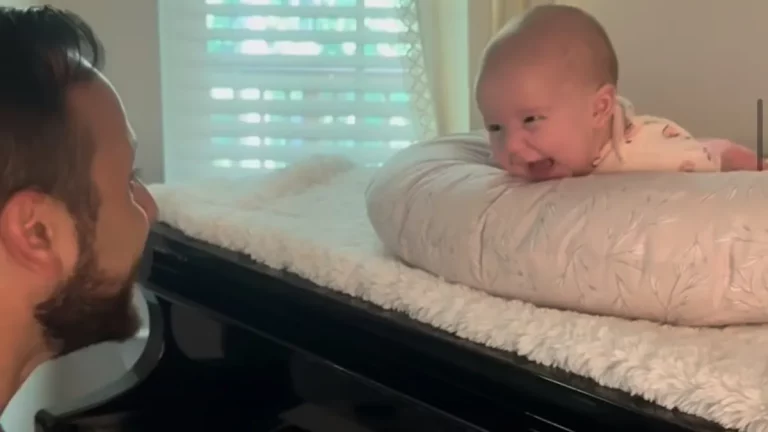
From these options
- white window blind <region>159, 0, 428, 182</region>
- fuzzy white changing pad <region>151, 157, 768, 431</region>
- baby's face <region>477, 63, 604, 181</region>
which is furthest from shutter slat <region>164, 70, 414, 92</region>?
baby's face <region>477, 63, 604, 181</region>

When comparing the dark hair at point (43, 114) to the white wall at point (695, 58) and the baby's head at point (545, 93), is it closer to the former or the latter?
the baby's head at point (545, 93)

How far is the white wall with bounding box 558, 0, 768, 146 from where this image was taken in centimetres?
153

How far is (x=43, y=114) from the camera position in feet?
2.42

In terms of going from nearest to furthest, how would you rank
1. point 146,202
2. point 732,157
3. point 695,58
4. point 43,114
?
point 43,114
point 146,202
point 732,157
point 695,58

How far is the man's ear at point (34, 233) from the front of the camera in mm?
730

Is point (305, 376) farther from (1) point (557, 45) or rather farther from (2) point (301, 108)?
(2) point (301, 108)

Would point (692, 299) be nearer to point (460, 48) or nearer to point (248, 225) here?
point (248, 225)

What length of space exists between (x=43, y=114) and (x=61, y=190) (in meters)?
0.07

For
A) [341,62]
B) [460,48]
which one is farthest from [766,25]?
[341,62]

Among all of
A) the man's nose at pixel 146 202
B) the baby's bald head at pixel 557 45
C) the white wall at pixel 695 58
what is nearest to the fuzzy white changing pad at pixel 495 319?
the man's nose at pixel 146 202

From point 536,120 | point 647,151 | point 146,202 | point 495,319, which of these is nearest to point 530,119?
point 536,120

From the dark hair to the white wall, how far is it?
1158 mm

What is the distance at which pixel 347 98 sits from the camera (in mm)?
2020

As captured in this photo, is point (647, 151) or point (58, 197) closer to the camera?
point (58, 197)
